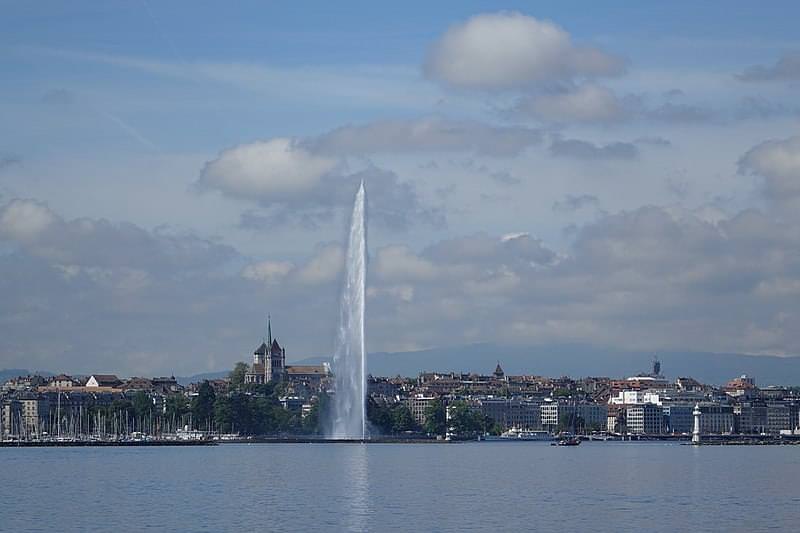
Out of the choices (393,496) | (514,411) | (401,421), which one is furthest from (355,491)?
(514,411)

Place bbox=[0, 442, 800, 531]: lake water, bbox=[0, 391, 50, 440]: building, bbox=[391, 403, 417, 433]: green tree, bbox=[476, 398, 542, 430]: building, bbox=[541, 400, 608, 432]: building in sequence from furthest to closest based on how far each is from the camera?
bbox=[541, 400, 608, 432]: building
bbox=[476, 398, 542, 430]: building
bbox=[0, 391, 50, 440]: building
bbox=[391, 403, 417, 433]: green tree
bbox=[0, 442, 800, 531]: lake water

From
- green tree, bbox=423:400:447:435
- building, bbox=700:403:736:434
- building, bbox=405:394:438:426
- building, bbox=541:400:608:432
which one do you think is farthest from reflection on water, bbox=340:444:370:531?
building, bbox=700:403:736:434

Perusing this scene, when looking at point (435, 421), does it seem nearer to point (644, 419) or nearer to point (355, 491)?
point (644, 419)

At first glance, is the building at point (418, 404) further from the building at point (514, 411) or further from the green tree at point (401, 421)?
the green tree at point (401, 421)

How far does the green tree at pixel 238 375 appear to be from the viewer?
611 feet

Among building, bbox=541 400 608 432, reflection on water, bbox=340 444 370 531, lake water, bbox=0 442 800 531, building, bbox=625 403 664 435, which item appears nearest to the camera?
lake water, bbox=0 442 800 531

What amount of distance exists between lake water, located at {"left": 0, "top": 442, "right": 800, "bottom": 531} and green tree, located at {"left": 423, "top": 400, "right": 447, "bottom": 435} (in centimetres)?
6036

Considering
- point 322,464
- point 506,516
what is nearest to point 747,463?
point 322,464

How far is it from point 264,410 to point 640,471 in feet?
241

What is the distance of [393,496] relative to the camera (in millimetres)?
51750

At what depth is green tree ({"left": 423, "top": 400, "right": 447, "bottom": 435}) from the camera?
474 feet

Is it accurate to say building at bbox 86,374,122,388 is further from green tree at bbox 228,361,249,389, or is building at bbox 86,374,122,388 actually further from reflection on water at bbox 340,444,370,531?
reflection on water at bbox 340,444,370,531

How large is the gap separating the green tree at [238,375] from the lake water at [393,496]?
4014 inches

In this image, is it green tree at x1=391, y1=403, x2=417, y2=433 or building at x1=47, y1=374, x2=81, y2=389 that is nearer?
green tree at x1=391, y1=403, x2=417, y2=433
